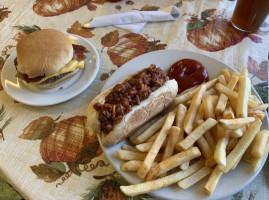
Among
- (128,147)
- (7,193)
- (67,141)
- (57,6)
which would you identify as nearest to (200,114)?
(128,147)

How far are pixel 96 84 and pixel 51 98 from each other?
492mm

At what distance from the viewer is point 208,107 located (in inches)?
70.1

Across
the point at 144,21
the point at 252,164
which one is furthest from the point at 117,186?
the point at 144,21

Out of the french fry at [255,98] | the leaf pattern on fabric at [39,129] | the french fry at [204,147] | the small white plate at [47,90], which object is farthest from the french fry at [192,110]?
the leaf pattern on fabric at [39,129]

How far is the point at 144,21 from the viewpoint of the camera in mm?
3045

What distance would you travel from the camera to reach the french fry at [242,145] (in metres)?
1.57

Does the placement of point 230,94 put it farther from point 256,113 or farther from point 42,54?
point 42,54

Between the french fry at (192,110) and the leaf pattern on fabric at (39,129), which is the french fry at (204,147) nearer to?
the french fry at (192,110)

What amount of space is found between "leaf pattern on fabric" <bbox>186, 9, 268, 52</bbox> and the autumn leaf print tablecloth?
0.04ft

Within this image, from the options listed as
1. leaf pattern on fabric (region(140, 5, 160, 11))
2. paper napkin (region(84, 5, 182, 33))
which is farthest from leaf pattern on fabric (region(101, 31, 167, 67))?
leaf pattern on fabric (region(140, 5, 160, 11))

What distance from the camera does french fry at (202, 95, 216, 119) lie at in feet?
5.80

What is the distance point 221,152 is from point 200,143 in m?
0.21

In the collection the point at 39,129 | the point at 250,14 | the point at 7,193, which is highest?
the point at 250,14

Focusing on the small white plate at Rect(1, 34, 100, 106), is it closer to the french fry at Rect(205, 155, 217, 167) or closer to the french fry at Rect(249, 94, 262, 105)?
the french fry at Rect(205, 155, 217, 167)
